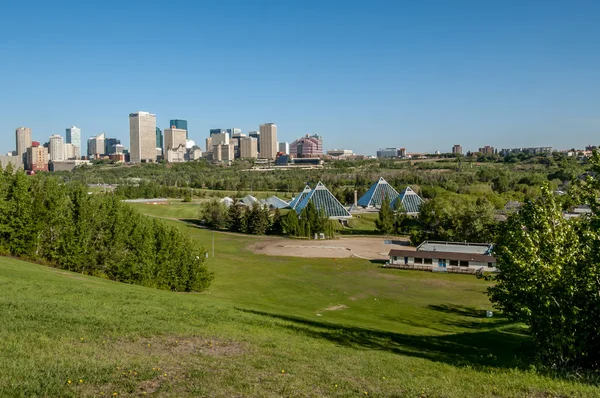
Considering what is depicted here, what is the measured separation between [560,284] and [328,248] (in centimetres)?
5195

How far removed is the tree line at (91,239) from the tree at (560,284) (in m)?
26.0

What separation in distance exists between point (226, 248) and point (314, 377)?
173ft

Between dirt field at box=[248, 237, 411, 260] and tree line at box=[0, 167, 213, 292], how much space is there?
24208 mm

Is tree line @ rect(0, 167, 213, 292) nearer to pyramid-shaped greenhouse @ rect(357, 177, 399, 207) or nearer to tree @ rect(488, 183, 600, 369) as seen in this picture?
tree @ rect(488, 183, 600, 369)

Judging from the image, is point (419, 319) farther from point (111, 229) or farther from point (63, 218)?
point (63, 218)

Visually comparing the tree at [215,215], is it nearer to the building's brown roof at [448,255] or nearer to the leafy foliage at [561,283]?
the building's brown roof at [448,255]

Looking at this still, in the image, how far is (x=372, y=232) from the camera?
3223 inches

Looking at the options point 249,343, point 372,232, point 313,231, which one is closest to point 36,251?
point 249,343

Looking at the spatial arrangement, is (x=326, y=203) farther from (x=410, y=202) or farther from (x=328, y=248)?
(x=328, y=248)

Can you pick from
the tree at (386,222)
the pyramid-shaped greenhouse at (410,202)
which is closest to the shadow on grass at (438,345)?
the tree at (386,222)

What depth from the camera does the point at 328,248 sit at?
65.4 metres

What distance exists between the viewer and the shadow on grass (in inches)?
611

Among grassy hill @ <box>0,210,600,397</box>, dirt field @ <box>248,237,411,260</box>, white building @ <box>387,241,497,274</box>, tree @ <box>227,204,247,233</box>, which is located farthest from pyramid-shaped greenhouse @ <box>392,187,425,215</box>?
grassy hill @ <box>0,210,600,397</box>

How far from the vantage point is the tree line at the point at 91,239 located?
112 ft
